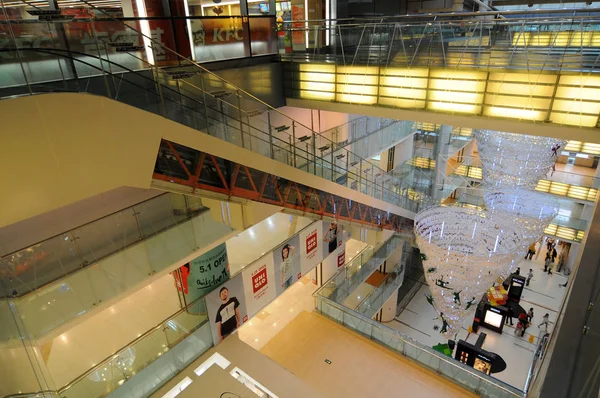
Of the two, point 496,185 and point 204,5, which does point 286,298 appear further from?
point 204,5

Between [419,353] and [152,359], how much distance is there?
4.77m

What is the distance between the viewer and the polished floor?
6453 millimetres

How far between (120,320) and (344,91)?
19.1 ft

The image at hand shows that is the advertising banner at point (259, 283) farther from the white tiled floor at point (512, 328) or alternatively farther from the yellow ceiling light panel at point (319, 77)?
the white tiled floor at point (512, 328)

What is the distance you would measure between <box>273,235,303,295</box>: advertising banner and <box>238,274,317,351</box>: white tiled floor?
1.13 m

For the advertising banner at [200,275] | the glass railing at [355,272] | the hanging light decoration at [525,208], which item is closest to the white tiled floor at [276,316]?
the glass railing at [355,272]

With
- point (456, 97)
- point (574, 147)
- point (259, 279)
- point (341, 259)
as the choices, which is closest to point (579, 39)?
point (456, 97)

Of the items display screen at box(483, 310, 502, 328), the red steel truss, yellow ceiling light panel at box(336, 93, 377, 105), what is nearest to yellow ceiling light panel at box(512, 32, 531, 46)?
yellow ceiling light panel at box(336, 93, 377, 105)

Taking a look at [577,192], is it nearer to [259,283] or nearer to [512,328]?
[512,328]

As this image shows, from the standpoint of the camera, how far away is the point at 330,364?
703 cm

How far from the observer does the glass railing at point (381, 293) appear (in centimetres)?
1021

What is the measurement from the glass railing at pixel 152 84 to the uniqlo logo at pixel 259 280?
2839 millimetres

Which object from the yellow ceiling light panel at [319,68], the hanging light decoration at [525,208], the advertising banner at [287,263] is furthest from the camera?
the advertising banner at [287,263]

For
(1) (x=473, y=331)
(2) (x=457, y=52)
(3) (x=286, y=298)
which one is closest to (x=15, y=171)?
(2) (x=457, y=52)
